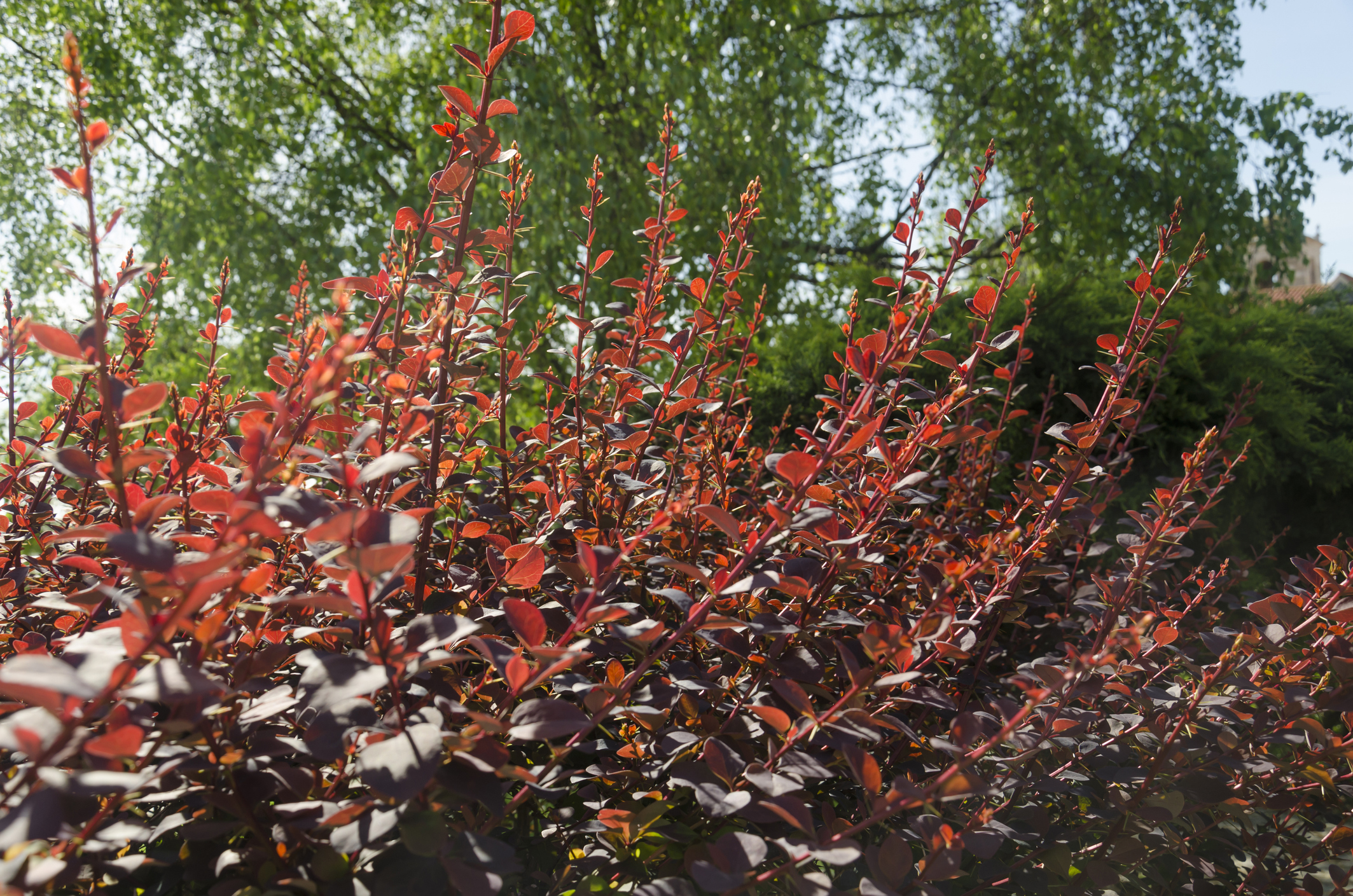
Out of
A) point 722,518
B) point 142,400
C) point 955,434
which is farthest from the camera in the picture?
point 955,434

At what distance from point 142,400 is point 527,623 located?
0.44 m

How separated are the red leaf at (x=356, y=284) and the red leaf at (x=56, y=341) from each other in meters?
0.27

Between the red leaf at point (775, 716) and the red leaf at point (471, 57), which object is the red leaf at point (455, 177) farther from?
the red leaf at point (775, 716)

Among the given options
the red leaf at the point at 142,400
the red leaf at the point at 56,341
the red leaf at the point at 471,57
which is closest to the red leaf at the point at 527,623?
the red leaf at the point at 142,400

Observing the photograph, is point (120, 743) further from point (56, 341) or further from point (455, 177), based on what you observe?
point (455, 177)

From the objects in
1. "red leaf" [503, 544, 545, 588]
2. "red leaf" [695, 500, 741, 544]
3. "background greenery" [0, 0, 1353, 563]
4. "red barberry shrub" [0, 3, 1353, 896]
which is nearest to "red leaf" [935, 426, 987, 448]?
"red barberry shrub" [0, 3, 1353, 896]

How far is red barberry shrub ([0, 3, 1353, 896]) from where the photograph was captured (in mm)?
750

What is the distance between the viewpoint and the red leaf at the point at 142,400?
2.46 ft

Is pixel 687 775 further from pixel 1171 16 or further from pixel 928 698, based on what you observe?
pixel 1171 16

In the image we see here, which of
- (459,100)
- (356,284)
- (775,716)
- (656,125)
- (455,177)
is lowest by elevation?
(775,716)

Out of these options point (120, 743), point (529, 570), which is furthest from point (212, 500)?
point (529, 570)

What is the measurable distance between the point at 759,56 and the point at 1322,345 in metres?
5.37

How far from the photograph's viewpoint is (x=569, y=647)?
3.04 feet

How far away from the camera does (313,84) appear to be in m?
9.41
